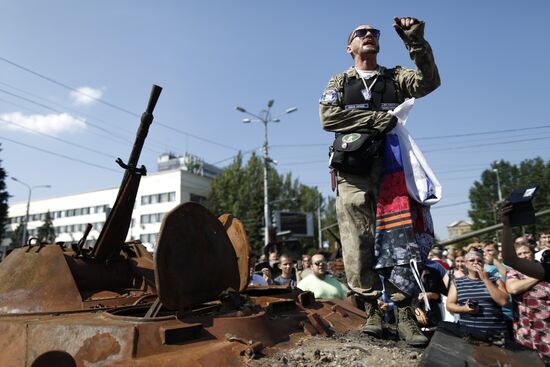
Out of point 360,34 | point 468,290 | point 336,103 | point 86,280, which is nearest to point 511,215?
point 336,103

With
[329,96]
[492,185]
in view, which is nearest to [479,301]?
[329,96]

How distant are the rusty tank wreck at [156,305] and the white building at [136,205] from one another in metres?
39.3

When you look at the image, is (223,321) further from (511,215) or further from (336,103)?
(511,215)

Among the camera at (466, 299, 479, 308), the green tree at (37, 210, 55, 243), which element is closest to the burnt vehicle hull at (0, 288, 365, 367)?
the camera at (466, 299, 479, 308)

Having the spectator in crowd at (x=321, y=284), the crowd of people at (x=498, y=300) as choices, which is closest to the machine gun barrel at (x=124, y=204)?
the crowd of people at (x=498, y=300)

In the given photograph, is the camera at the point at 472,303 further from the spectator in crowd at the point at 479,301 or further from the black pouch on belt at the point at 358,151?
the black pouch on belt at the point at 358,151

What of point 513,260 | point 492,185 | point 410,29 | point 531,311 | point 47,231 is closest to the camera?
point 410,29

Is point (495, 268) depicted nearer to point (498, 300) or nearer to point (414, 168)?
point (498, 300)

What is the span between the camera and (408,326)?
2924mm

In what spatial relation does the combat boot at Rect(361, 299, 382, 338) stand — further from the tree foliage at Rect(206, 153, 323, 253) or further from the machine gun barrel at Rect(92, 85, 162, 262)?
the tree foliage at Rect(206, 153, 323, 253)

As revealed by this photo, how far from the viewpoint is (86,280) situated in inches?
170

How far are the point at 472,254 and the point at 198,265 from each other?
133 inches

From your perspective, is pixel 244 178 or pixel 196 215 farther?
pixel 244 178

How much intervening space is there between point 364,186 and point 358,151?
10.2 inches
